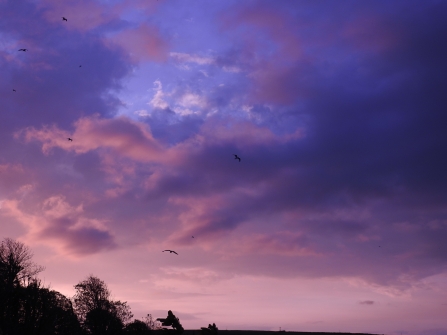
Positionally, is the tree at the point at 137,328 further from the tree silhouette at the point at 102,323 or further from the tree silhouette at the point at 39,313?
the tree silhouette at the point at 39,313

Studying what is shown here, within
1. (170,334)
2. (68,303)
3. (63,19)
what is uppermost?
(63,19)

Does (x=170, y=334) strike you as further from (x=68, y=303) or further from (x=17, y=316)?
(x=68, y=303)

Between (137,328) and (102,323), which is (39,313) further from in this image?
(137,328)

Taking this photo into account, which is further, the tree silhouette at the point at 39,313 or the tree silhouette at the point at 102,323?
the tree silhouette at the point at 102,323

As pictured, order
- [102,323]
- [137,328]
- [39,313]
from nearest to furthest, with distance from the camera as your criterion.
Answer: [39,313]
[102,323]
[137,328]

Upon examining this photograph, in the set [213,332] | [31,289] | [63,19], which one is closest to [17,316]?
[31,289]

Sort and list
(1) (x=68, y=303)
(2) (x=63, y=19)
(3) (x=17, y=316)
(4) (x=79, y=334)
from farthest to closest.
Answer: (1) (x=68, y=303) → (4) (x=79, y=334) → (3) (x=17, y=316) → (2) (x=63, y=19)

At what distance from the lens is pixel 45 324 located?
352ft

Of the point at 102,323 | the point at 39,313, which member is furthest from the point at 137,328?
the point at 39,313

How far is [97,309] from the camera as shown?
130m

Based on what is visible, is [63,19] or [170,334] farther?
[63,19]

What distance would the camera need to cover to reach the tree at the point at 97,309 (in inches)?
5020

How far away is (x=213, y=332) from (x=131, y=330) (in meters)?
102

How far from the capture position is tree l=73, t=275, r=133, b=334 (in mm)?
127500
